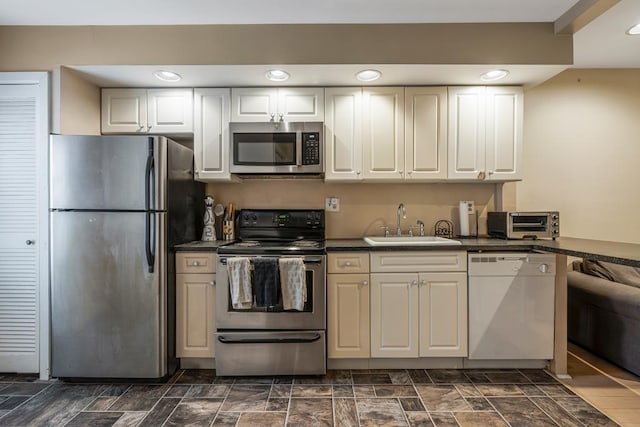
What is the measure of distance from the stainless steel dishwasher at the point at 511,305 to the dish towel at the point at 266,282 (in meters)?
1.40

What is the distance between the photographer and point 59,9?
2.30m

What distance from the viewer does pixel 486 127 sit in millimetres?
2834

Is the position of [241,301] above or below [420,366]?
above

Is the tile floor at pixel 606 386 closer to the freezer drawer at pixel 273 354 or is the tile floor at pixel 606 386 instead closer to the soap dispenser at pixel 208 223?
the freezer drawer at pixel 273 354

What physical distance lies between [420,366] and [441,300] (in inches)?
20.8

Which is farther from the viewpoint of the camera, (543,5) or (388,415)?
(543,5)

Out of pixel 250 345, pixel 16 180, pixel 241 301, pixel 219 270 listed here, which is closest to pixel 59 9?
pixel 16 180

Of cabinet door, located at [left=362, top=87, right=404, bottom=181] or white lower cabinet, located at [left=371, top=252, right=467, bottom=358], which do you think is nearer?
white lower cabinet, located at [left=371, top=252, right=467, bottom=358]

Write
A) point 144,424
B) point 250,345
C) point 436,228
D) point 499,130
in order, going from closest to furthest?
point 144,424 < point 250,345 < point 499,130 < point 436,228

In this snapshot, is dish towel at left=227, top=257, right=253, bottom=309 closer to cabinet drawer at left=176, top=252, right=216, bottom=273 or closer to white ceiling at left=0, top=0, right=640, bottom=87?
cabinet drawer at left=176, top=252, right=216, bottom=273

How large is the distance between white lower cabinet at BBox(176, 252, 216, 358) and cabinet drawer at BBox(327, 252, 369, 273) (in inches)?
34.3

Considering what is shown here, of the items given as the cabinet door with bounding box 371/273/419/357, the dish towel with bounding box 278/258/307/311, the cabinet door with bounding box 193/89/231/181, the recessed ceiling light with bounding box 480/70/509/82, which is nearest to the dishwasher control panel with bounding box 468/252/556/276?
the cabinet door with bounding box 371/273/419/357

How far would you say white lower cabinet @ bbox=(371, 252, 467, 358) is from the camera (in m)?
2.52

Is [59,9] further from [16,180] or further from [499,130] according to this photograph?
[499,130]
